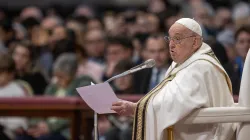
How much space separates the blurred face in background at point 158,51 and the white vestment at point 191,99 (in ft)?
10.3

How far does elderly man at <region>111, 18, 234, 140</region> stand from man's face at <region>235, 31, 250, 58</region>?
3.12 m

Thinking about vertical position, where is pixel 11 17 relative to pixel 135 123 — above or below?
above

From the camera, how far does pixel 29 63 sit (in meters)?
11.4

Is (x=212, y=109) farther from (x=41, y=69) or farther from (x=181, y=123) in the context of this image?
(x=41, y=69)

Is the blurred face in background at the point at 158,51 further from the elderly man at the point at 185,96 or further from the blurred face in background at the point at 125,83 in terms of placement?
the elderly man at the point at 185,96

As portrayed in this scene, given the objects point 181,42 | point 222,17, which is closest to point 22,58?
point 222,17

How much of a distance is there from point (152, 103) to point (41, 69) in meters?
5.27

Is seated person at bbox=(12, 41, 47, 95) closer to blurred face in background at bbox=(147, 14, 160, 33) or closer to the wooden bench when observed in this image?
blurred face in background at bbox=(147, 14, 160, 33)

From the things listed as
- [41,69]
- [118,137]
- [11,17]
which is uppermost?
[11,17]

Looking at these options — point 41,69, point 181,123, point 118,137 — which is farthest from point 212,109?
point 41,69

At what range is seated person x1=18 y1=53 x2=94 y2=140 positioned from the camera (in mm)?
8969

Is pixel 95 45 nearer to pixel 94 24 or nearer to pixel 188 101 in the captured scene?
pixel 94 24

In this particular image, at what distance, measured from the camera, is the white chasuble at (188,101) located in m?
6.17

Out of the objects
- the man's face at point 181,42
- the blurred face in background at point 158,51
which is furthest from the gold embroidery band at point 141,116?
the blurred face in background at point 158,51
